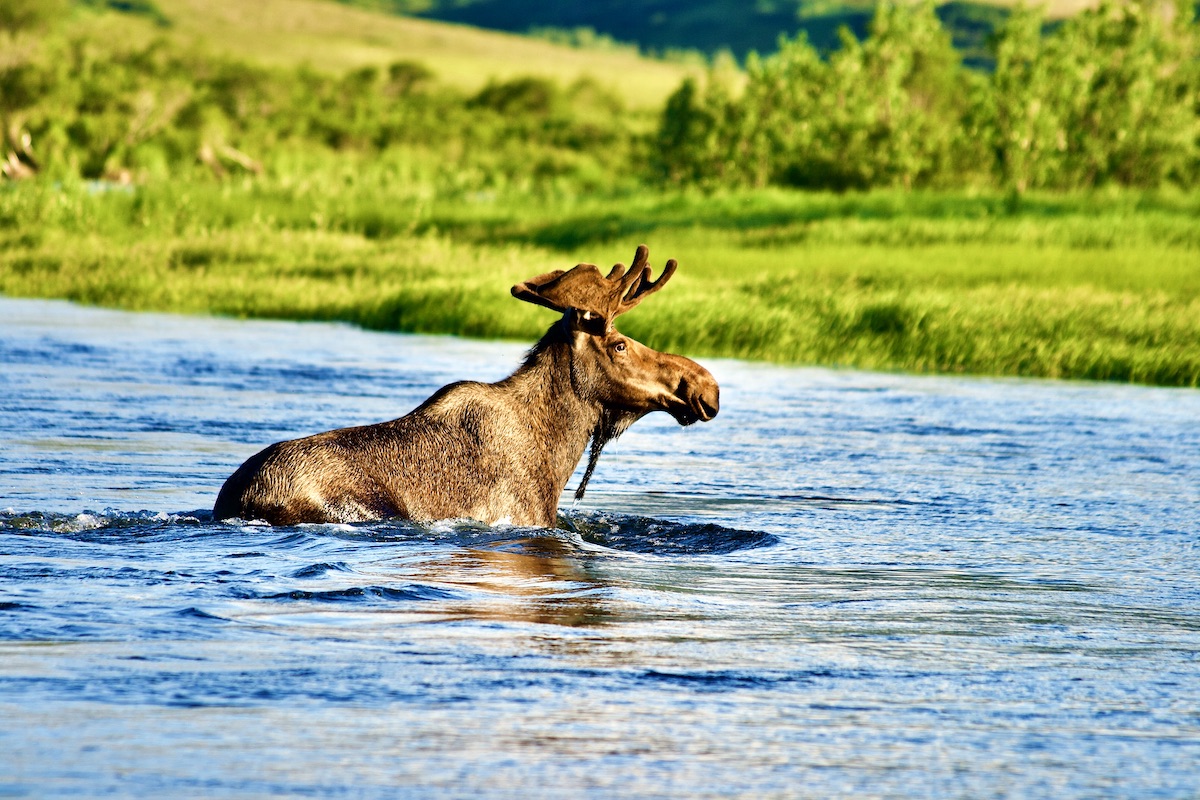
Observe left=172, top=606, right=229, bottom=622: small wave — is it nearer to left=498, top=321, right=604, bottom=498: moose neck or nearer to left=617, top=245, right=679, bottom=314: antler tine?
left=498, top=321, right=604, bottom=498: moose neck

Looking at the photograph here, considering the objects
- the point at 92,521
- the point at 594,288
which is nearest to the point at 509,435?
the point at 594,288

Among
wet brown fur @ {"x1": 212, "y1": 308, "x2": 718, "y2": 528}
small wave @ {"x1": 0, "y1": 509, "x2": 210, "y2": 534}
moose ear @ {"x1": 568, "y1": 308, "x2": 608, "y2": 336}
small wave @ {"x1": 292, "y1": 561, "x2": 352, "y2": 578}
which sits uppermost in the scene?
moose ear @ {"x1": 568, "y1": 308, "x2": 608, "y2": 336}

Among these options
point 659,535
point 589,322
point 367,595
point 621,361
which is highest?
point 589,322

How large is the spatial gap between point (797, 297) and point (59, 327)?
9501mm

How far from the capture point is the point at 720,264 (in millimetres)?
28594

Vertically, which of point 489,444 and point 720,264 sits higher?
point 489,444

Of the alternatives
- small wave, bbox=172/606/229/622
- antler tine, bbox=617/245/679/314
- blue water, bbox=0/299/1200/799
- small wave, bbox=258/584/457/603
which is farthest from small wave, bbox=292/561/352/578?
antler tine, bbox=617/245/679/314

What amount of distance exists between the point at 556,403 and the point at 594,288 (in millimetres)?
641

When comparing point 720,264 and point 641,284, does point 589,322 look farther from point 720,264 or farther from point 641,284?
point 720,264

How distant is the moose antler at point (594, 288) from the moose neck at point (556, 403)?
0.20m

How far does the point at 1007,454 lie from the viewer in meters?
13.4

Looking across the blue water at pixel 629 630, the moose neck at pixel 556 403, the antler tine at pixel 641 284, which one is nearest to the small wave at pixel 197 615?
the blue water at pixel 629 630

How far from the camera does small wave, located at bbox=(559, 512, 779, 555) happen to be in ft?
30.6

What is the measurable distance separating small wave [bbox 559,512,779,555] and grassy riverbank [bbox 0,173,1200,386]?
1136 cm
